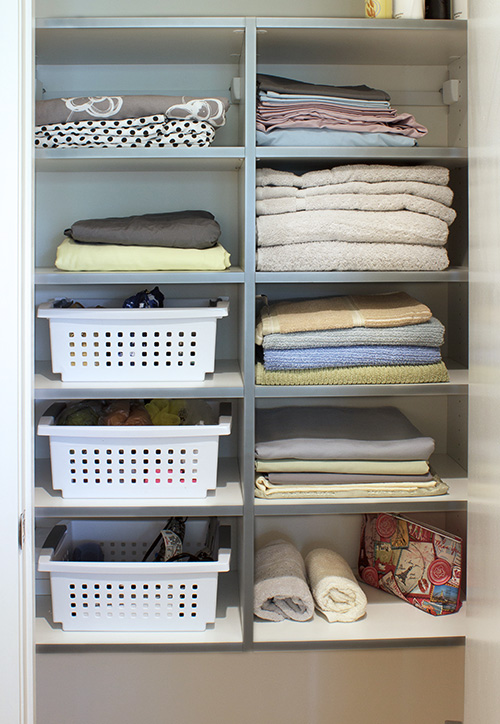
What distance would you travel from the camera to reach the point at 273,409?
2.16m

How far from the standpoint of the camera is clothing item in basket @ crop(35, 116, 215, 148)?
68.4 inches

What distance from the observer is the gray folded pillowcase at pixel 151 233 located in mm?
1787

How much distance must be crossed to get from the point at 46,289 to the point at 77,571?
2.68 feet

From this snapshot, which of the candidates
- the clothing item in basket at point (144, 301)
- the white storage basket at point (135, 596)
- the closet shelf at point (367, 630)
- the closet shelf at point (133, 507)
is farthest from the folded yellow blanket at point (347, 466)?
the clothing item in basket at point (144, 301)

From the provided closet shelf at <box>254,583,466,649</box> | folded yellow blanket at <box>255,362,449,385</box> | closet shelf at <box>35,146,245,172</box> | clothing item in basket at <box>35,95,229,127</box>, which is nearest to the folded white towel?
closet shelf at <box>254,583,466,649</box>

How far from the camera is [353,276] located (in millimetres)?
1769

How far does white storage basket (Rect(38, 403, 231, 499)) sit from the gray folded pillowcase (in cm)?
46

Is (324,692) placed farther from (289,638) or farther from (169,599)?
(169,599)

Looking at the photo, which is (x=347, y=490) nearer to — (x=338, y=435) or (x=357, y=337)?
(x=338, y=435)

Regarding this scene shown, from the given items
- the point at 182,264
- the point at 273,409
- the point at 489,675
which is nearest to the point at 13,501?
the point at 489,675

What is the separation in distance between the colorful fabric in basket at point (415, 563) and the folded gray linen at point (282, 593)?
243mm

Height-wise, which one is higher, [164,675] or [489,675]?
[489,675]

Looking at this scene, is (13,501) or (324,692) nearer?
(13,501)

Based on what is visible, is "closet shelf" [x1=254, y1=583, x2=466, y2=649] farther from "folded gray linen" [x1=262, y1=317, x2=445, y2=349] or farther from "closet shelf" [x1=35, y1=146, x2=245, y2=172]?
"closet shelf" [x1=35, y1=146, x2=245, y2=172]
